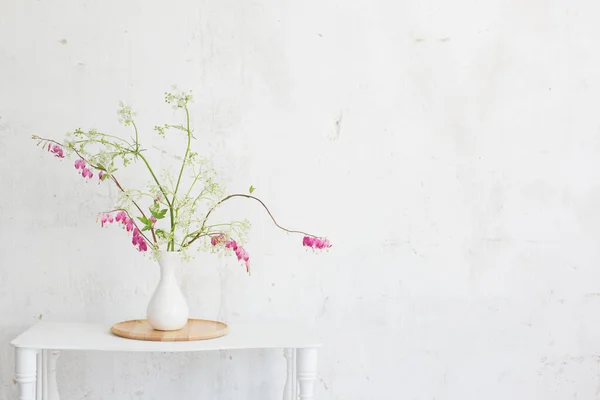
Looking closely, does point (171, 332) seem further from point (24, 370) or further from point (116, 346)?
point (24, 370)

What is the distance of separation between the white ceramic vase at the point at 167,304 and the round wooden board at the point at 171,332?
23 millimetres

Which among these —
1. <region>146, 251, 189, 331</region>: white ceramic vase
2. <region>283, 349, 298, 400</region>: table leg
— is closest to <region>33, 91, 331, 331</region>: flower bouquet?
<region>146, 251, 189, 331</region>: white ceramic vase

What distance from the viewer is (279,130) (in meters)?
2.56

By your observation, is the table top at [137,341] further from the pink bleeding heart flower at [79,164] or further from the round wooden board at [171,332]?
the pink bleeding heart flower at [79,164]

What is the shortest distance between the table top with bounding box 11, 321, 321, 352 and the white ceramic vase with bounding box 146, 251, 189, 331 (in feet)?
0.34

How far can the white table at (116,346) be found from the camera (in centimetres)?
203

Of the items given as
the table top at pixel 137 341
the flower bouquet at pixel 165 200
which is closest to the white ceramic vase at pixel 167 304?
the flower bouquet at pixel 165 200

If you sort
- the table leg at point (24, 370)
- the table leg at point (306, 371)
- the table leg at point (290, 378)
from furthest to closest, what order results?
the table leg at point (290, 378) → the table leg at point (306, 371) → the table leg at point (24, 370)

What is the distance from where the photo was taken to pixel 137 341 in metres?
2.10

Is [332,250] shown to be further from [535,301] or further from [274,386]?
[535,301]

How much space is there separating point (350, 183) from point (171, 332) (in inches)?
30.4

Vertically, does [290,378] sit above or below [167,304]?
below

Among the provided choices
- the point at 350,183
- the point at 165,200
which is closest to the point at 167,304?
the point at 165,200

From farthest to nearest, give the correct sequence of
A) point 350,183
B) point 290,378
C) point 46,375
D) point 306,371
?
point 350,183
point 290,378
point 46,375
point 306,371
